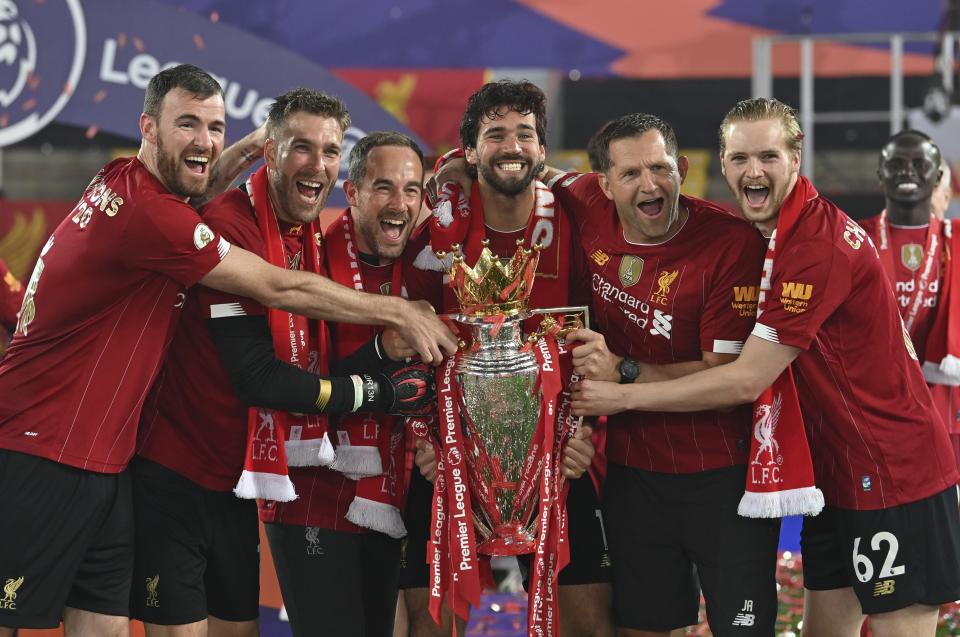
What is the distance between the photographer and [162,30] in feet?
22.3

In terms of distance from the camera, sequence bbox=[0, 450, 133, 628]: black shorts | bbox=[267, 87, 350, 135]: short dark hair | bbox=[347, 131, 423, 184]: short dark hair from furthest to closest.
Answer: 1. bbox=[347, 131, 423, 184]: short dark hair
2. bbox=[267, 87, 350, 135]: short dark hair
3. bbox=[0, 450, 133, 628]: black shorts

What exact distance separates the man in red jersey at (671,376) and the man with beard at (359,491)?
62cm

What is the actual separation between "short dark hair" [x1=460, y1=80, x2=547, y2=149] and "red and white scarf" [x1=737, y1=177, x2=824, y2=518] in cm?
83

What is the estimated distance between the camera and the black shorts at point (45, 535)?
3.06m

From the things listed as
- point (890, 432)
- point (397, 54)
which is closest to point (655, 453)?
point (890, 432)

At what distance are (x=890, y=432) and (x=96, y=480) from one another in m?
2.31

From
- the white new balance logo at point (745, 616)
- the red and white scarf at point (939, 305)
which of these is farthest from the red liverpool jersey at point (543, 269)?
the red and white scarf at point (939, 305)

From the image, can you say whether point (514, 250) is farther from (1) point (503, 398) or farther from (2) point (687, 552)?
(2) point (687, 552)

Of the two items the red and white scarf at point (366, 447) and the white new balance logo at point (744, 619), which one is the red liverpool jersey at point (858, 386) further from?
the red and white scarf at point (366, 447)

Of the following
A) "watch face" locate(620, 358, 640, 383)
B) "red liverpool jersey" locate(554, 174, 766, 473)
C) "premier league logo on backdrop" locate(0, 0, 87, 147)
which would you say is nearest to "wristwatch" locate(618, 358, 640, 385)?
"watch face" locate(620, 358, 640, 383)

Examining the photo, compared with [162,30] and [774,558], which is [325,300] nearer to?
[774,558]

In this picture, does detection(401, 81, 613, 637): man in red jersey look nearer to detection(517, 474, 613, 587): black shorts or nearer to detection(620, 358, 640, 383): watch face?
detection(517, 474, 613, 587): black shorts

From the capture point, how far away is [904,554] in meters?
3.21

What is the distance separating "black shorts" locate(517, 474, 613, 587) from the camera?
3516mm
